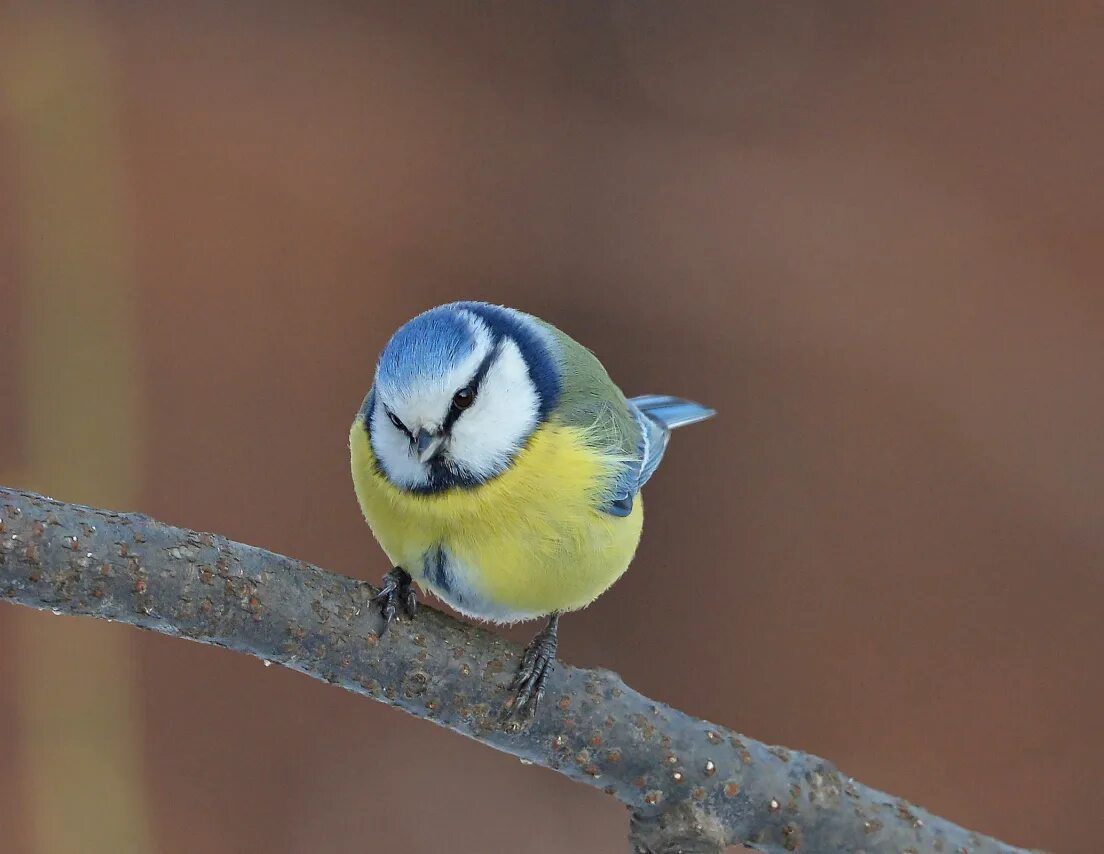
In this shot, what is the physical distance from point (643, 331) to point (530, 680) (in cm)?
50

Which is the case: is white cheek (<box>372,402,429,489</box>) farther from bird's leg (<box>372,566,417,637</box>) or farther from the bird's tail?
the bird's tail

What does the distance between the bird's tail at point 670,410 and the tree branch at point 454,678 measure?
0.32m

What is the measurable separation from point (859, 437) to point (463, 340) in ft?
1.71

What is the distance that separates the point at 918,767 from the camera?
94 centimetres

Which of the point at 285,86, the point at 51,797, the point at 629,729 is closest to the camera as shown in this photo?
the point at 629,729

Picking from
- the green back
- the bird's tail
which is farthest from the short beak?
the bird's tail

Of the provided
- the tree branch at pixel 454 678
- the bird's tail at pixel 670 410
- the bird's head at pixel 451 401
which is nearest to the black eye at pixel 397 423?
the bird's head at pixel 451 401

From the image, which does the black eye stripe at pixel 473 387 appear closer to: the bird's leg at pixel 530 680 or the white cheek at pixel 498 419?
the white cheek at pixel 498 419

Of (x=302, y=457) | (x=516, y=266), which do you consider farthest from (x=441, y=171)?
(x=302, y=457)

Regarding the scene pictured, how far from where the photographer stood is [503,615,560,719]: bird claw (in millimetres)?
539

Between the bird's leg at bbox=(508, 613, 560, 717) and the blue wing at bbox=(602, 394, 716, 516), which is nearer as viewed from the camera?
the bird's leg at bbox=(508, 613, 560, 717)

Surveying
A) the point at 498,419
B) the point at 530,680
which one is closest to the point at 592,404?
the point at 498,419

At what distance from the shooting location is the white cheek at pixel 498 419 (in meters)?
0.60

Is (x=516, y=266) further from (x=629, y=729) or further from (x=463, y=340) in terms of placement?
(x=629, y=729)
